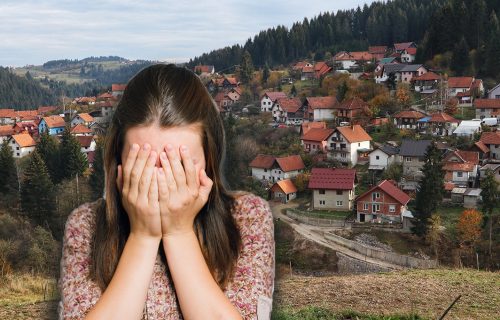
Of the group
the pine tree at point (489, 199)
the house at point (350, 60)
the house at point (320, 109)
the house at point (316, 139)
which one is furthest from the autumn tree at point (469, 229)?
the house at point (350, 60)

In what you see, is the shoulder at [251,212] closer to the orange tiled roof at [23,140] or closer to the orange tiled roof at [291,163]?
the orange tiled roof at [291,163]

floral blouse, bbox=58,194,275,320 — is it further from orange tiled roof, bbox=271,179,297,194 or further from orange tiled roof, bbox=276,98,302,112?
orange tiled roof, bbox=276,98,302,112

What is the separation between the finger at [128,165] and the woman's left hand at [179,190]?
42 mm

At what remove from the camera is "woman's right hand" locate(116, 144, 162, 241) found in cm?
82

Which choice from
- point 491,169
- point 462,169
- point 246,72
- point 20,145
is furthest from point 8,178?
point 246,72

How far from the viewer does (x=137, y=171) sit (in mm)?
819

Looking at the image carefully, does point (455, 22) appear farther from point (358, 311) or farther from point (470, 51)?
point (358, 311)

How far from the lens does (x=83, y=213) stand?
993mm

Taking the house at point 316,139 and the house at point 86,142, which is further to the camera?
the house at point 86,142

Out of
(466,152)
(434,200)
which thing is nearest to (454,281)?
(434,200)

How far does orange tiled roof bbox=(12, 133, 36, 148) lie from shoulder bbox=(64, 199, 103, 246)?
31301 mm

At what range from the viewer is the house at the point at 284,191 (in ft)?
66.7

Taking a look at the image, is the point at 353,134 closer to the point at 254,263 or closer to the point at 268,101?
the point at 268,101

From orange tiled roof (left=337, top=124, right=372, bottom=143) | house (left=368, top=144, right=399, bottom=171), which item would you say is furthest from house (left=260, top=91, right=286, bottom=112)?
house (left=368, top=144, right=399, bottom=171)
